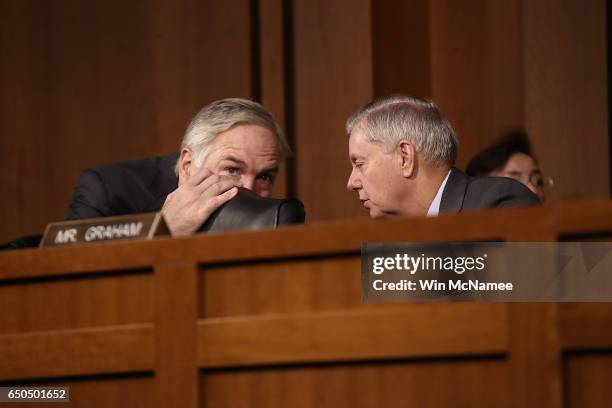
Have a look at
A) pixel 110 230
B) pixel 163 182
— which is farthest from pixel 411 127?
pixel 110 230

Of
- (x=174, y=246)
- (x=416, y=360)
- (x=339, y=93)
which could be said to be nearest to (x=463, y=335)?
(x=416, y=360)

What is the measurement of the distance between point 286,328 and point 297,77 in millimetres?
2473

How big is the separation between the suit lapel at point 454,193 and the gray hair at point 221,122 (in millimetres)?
483

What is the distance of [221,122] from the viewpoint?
300cm

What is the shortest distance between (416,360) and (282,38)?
2619 mm

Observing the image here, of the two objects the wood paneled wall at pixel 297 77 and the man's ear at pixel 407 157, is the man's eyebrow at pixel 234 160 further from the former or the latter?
the wood paneled wall at pixel 297 77

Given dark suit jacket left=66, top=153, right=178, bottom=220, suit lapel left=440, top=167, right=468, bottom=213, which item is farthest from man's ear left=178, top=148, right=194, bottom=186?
suit lapel left=440, top=167, right=468, bottom=213

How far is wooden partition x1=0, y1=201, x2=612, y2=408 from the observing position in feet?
5.31

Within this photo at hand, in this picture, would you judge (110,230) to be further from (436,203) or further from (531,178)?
(531,178)

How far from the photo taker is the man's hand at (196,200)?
98.0 inches

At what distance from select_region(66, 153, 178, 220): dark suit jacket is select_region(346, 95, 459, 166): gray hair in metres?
0.63

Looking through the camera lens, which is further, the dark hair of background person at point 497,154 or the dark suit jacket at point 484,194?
the dark hair of background person at point 497,154

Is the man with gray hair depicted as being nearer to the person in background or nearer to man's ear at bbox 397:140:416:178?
man's ear at bbox 397:140:416:178

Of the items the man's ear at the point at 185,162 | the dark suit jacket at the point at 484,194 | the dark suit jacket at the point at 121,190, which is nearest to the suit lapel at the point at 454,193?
the dark suit jacket at the point at 484,194
